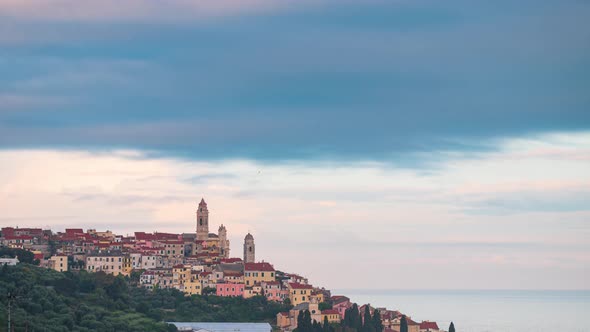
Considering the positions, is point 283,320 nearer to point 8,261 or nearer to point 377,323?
point 377,323

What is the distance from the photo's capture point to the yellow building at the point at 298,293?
12156cm

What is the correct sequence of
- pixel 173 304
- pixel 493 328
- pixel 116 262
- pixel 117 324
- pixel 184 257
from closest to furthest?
pixel 117 324, pixel 173 304, pixel 116 262, pixel 184 257, pixel 493 328

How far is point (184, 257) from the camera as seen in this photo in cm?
13762

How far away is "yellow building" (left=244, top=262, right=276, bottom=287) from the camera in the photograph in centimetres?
12581

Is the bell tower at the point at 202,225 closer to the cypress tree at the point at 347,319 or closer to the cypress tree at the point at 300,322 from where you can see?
the cypress tree at the point at 347,319

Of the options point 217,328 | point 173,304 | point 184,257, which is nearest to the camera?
point 217,328

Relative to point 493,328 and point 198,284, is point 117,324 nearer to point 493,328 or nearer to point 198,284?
point 198,284

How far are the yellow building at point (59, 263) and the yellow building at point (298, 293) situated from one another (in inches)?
875

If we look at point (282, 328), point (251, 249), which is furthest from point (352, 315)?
point (251, 249)

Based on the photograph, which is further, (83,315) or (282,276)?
(282,276)

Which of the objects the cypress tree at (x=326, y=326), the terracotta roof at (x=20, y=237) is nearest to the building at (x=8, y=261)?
the terracotta roof at (x=20, y=237)

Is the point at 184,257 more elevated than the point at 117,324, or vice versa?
the point at 184,257

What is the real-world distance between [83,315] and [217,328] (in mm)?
13976

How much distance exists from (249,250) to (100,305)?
31.4 metres
